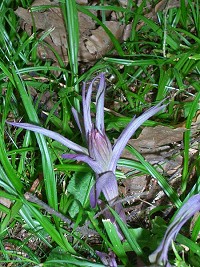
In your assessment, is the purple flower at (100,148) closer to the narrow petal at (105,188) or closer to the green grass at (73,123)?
the narrow petal at (105,188)

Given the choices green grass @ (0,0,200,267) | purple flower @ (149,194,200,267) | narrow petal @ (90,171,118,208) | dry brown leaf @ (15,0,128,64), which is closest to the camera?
purple flower @ (149,194,200,267)

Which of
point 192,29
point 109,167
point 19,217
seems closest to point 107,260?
point 109,167

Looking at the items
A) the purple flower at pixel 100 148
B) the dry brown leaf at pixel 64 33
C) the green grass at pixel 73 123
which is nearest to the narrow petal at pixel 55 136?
the purple flower at pixel 100 148

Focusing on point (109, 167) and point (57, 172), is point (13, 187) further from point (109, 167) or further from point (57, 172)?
point (109, 167)

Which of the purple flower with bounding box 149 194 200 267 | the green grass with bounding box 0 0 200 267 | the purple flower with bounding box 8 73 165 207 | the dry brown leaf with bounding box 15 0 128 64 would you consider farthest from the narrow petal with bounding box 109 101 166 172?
the dry brown leaf with bounding box 15 0 128 64

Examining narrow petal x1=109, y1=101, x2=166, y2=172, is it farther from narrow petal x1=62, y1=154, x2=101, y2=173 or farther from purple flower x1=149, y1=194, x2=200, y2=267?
purple flower x1=149, y1=194, x2=200, y2=267

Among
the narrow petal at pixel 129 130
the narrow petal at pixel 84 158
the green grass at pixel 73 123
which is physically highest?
the narrow petal at pixel 129 130

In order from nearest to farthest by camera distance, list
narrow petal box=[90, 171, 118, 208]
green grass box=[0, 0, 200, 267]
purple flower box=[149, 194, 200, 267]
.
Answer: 1. purple flower box=[149, 194, 200, 267]
2. narrow petal box=[90, 171, 118, 208]
3. green grass box=[0, 0, 200, 267]
